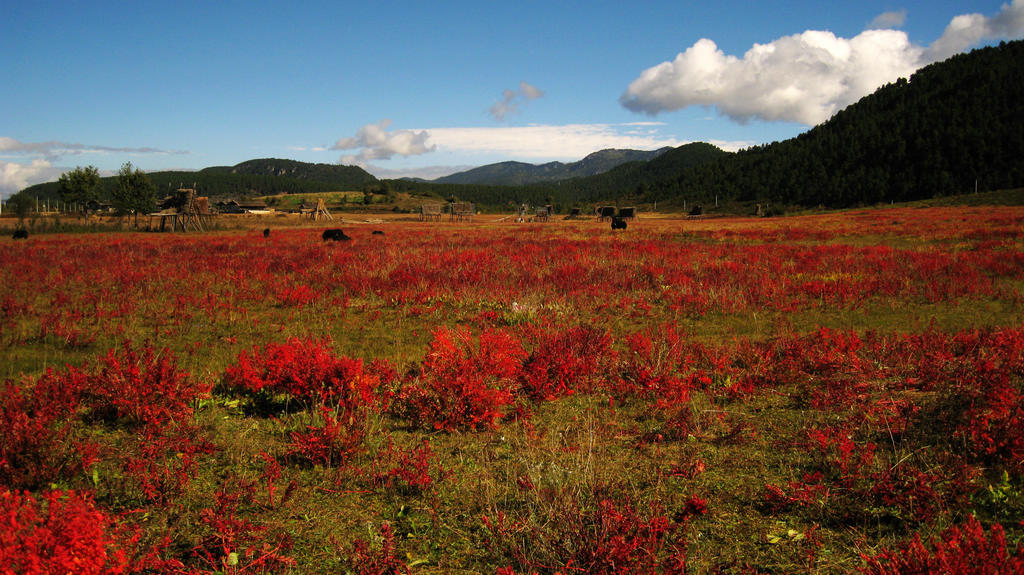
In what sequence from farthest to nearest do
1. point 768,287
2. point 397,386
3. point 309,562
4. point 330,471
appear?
point 768,287 < point 397,386 < point 330,471 < point 309,562

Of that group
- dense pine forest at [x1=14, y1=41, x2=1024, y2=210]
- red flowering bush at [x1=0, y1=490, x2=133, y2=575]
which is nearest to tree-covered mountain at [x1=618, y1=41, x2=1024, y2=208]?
dense pine forest at [x1=14, y1=41, x2=1024, y2=210]

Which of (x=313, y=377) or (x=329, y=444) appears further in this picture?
(x=313, y=377)

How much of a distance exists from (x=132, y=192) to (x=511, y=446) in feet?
214

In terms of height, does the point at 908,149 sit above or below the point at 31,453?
above

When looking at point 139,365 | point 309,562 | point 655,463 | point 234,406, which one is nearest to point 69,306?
point 139,365

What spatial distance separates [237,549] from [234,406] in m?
3.26

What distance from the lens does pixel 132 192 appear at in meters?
56.6

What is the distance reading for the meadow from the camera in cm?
353

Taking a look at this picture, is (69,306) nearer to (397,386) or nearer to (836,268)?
(397,386)

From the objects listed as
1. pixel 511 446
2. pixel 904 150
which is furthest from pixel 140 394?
pixel 904 150

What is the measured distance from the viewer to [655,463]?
501 cm

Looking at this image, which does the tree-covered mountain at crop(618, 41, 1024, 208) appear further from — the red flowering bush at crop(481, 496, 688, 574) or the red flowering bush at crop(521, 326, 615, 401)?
the red flowering bush at crop(481, 496, 688, 574)

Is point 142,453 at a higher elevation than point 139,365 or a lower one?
lower

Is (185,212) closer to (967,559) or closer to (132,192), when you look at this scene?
(132,192)
